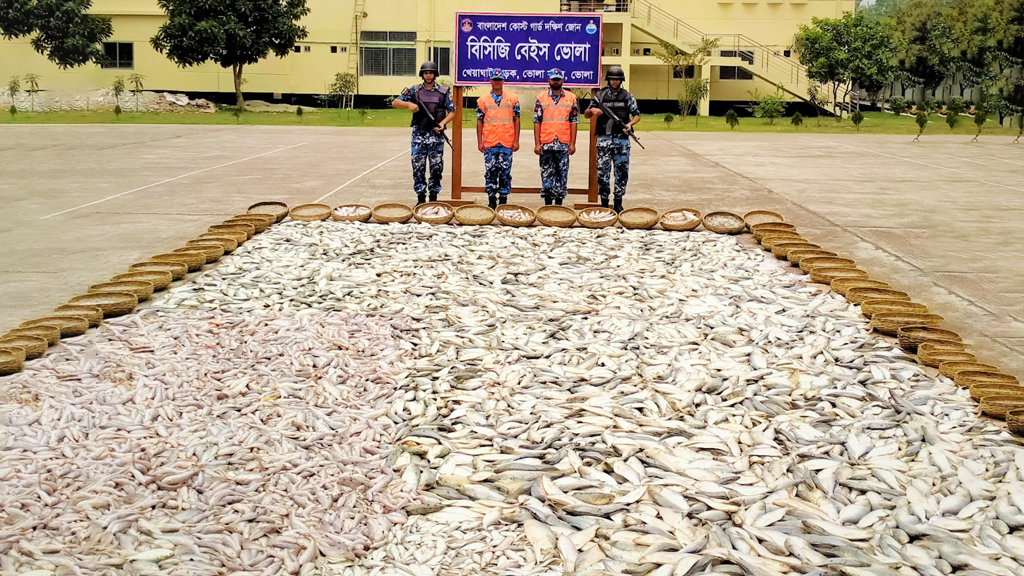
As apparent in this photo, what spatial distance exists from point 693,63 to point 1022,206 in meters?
29.6

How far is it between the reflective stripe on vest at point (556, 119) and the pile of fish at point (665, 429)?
4.06 metres

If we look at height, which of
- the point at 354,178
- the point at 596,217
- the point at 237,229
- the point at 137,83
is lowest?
the point at 237,229

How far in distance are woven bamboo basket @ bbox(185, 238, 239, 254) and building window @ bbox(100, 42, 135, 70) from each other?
39945mm

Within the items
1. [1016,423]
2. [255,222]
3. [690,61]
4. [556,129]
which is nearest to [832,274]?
[1016,423]

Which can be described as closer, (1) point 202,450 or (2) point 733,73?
(1) point 202,450

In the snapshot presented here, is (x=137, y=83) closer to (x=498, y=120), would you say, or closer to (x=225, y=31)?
(x=225, y=31)

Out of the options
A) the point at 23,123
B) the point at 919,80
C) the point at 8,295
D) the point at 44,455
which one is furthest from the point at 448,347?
the point at 919,80

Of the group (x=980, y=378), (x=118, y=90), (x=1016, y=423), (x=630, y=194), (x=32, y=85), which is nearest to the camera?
(x=1016, y=423)

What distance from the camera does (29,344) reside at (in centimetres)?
688

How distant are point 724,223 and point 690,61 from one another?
32566 mm

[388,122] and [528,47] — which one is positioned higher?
[528,47]

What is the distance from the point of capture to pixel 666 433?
5.48 meters

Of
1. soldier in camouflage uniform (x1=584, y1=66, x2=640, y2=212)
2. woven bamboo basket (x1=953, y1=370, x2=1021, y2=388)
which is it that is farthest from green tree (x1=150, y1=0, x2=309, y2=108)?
woven bamboo basket (x1=953, y1=370, x2=1021, y2=388)

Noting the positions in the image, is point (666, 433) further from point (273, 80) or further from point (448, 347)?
point (273, 80)
